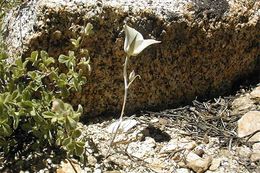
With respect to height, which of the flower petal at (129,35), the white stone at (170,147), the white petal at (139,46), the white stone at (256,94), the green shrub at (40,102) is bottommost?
the white stone at (170,147)

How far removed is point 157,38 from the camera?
2275mm

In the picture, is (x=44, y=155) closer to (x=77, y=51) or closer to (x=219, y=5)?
(x=77, y=51)

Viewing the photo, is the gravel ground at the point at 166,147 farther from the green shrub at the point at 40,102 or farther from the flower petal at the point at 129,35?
the flower petal at the point at 129,35

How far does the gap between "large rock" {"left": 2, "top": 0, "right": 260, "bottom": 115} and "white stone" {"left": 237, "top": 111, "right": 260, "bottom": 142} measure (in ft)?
0.78

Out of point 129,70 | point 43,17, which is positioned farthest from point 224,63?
point 43,17

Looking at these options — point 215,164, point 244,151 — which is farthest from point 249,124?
point 215,164

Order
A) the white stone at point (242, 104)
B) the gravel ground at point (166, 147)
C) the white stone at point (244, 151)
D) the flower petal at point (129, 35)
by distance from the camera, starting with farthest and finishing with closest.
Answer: the white stone at point (242, 104) < the white stone at point (244, 151) < the gravel ground at point (166, 147) < the flower petal at point (129, 35)

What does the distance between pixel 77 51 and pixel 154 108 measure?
1.52ft

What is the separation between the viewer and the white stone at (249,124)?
2285 mm

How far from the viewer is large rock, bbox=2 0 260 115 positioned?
7.13 ft

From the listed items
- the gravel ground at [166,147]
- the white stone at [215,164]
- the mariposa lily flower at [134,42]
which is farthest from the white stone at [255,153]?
the mariposa lily flower at [134,42]

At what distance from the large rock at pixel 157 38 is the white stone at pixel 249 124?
9.4 inches

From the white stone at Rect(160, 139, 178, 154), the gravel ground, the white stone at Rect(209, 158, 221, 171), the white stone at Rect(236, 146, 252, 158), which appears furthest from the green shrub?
the white stone at Rect(236, 146, 252, 158)

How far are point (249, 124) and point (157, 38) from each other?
0.53 meters
